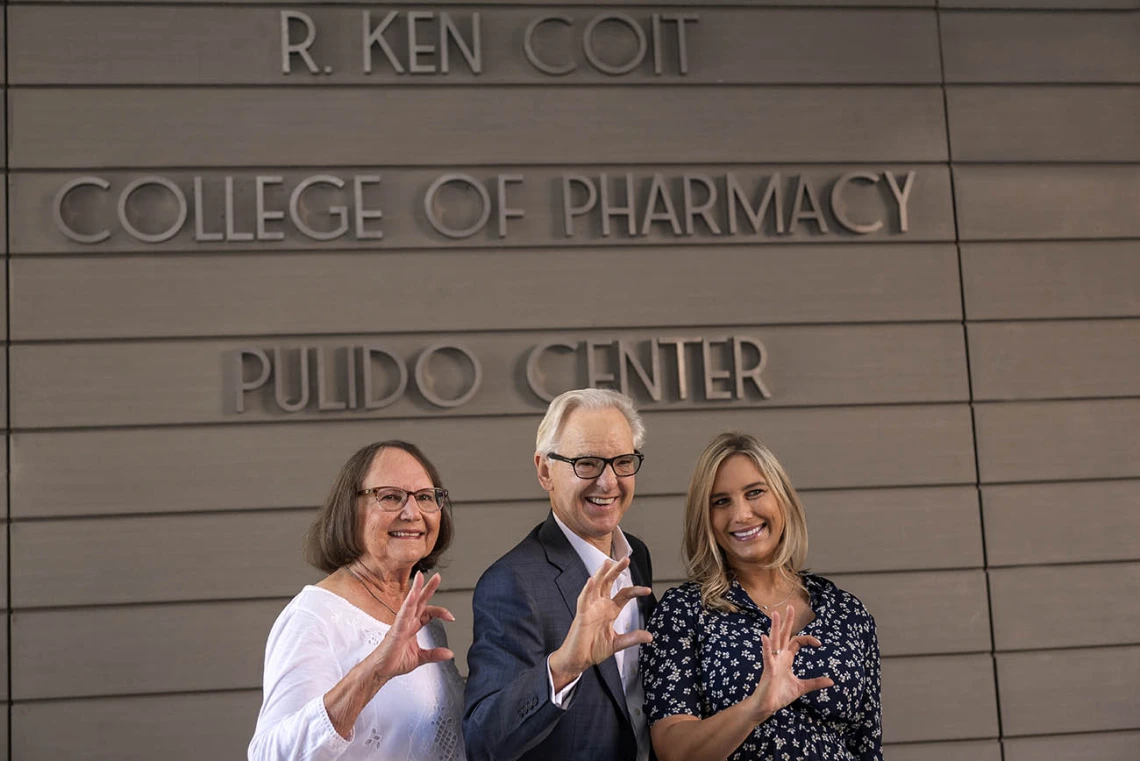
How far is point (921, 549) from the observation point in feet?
13.9

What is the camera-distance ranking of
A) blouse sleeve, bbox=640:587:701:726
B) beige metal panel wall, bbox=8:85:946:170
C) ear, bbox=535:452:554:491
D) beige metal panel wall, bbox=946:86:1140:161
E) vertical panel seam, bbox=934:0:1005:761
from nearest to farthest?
1. blouse sleeve, bbox=640:587:701:726
2. ear, bbox=535:452:554:491
3. beige metal panel wall, bbox=8:85:946:170
4. vertical panel seam, bbox=934:0:1005:761
5. beige metal panel wall, bbox=946:86:1140:161

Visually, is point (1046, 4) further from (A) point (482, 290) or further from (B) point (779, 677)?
(B) point (779, 677)

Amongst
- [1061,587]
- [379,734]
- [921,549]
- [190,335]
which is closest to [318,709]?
[379,734]

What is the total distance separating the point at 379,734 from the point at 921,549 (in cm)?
251

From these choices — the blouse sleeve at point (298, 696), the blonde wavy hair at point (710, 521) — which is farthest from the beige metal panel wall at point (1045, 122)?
the blouse sleeve at point (298, 696)

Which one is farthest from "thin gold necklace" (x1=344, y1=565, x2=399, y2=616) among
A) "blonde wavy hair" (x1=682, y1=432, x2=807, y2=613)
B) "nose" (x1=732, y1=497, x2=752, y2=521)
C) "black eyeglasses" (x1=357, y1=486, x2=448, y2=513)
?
"nose" (x1=732, y1=497, x2=752, y2=521)

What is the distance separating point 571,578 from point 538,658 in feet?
0.65

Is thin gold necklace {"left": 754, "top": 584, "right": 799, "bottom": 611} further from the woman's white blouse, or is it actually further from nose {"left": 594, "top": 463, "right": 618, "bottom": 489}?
the woman's white blouse

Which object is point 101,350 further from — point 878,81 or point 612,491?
point 878,81

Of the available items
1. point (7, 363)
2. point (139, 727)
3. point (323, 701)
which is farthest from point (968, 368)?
point (7, 363)

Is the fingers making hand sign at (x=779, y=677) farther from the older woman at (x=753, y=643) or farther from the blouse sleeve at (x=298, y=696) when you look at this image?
the blouse sleeve at (x=298, y=696)

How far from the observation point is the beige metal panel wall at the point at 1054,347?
4238 millimetres

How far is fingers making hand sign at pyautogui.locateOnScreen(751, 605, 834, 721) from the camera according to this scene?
2191mm

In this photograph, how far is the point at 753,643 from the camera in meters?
2.44
